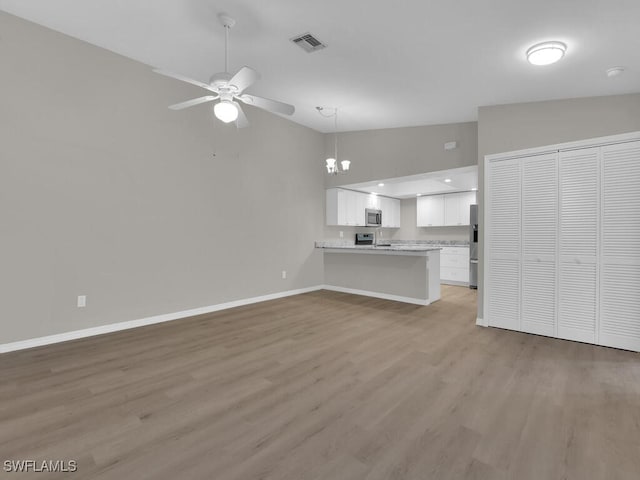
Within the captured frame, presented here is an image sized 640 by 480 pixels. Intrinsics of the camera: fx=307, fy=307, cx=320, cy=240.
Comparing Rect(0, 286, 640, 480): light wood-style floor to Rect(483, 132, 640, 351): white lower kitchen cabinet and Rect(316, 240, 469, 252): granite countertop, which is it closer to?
Rect(483, 132, 640, 351): white lower kitchen cabinet

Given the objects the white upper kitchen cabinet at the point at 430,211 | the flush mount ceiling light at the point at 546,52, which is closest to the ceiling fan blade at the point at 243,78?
the flush mount ceiling light at the point at 546,52

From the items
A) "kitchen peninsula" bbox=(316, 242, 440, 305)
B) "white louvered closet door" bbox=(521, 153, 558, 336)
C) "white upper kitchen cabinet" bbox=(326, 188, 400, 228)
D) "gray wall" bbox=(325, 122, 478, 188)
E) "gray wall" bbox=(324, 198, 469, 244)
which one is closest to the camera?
"white louvered closet door" bbox=(521, 153, 558, 336)

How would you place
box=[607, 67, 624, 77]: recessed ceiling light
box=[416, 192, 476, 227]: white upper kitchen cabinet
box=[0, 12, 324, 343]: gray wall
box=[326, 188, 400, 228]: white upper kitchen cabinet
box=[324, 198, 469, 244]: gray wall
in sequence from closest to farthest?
box=[607, 67, 624, 77]: recessed ceiling light, box=[0, 12, 324, 343]: gray wall, box=[326, 188, 400, 228]: white upper kitchen cabinet, box=[416, 192, 476, 227]: white upper kitchen cabinet, box=[324, 198, 469, 244]: gray wall

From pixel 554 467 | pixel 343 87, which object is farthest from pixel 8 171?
pixel 554 467

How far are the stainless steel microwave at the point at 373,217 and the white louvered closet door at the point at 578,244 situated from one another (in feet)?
13.5

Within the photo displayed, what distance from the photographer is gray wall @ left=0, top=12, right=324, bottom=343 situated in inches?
120

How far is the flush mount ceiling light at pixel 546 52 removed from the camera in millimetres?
2473

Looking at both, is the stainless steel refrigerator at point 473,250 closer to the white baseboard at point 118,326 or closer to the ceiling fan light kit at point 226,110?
the white baseboard at point 118,326

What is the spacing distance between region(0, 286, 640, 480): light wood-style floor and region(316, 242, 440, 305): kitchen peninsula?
5.27 ft

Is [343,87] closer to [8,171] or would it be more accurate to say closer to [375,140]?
[375,140]

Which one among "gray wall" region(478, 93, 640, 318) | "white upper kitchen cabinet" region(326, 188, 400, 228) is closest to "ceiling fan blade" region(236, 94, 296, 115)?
Answer: "gray wall" region(478, 93, 640, 318)

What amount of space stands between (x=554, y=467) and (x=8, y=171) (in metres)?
4.80

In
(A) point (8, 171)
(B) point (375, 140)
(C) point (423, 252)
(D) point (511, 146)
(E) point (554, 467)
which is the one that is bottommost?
(E) point (554, 467)

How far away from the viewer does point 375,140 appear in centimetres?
572
